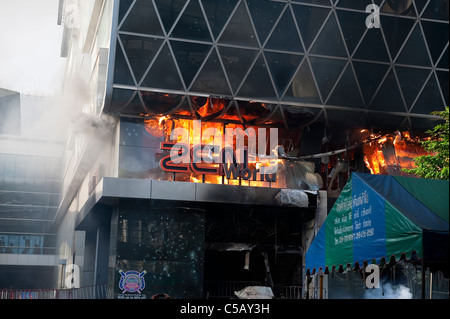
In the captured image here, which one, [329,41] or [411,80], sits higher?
[329,41]

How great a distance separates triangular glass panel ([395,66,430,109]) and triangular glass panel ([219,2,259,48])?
6.87 m

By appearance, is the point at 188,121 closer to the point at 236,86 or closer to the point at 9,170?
the point at 236,86

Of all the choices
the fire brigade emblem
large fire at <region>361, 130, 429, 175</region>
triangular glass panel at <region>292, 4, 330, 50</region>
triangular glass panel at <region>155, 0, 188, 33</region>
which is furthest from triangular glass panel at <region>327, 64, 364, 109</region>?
the fire brigade emblem

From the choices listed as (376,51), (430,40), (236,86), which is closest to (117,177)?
(236,86)

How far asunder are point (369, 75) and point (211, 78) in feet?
23.5

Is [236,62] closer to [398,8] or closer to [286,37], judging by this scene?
[286,37]

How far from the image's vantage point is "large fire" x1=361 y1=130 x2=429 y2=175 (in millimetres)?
28750

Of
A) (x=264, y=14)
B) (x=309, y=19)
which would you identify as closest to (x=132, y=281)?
(x=264, y=14)

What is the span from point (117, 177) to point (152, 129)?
273 centimetres

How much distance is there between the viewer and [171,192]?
2552 cm

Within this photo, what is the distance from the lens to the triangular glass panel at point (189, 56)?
25.8m

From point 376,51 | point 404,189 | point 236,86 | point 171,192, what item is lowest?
point 404,189

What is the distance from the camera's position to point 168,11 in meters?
25.8

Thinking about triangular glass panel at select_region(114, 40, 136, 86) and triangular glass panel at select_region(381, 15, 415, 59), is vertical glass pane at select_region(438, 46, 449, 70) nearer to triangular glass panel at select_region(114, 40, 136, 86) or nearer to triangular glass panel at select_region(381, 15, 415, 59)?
triangular glass panel at select_region(381, 15, 415, 59)
